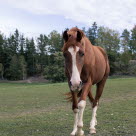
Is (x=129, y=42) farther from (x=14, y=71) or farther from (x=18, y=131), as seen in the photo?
(x=18, y=131)

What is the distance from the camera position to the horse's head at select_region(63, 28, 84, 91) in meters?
3.78

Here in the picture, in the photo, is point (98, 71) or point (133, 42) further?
point (133, 42)

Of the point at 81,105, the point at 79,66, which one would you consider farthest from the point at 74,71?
the point at 81,105

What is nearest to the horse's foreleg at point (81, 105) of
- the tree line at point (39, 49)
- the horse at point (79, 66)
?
the horse at point (79, 66)

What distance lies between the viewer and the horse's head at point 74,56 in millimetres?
3776

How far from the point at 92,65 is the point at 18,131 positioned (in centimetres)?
253

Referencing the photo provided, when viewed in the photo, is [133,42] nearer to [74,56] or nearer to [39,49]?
[39,49]

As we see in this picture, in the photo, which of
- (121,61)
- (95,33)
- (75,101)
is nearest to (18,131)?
(75,101)

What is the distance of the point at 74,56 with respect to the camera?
396 centimetres

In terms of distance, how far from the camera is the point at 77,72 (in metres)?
3.84

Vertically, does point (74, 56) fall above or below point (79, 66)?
above

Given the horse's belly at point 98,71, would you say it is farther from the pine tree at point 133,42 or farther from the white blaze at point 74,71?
the pine tree at point 133,42

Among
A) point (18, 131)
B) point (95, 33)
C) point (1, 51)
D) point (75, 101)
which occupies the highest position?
point (95, 33)

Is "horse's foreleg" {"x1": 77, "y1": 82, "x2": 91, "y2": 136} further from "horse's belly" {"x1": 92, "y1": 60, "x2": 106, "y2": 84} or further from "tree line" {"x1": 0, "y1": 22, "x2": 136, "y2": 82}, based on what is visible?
"tree line" {"x1": 0, "y1": 22, "x2": 136, "y2": 82}
